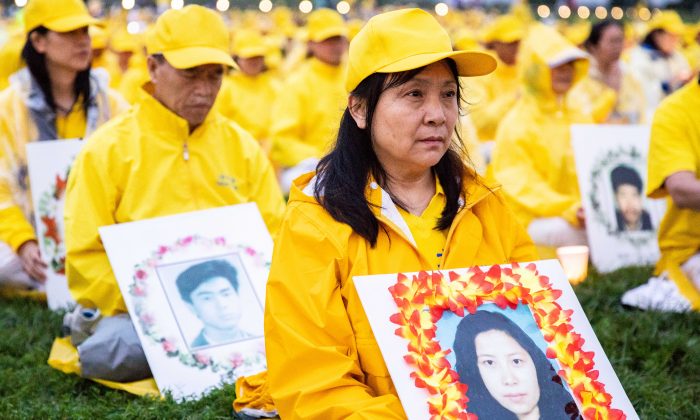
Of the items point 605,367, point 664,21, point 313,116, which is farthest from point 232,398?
point 664,21

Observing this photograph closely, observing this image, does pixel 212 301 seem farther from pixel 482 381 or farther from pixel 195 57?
pixel 482 381

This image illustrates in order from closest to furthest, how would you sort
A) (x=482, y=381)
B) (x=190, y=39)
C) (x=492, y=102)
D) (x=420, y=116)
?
(x=482, y=381), (x=420, y=116), (x=190, y=39), (x=492, y=102)

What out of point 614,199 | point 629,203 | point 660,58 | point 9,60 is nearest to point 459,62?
point 614,199

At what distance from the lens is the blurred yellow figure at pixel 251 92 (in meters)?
12.2

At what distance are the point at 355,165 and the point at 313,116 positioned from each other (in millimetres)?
6837

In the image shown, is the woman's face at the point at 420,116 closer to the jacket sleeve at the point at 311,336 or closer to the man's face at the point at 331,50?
the jacket sleeve at the point at 311,336

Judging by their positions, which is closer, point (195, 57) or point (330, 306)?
point (330, 306)

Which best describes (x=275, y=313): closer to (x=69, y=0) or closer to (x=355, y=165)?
(x=355, y=165)

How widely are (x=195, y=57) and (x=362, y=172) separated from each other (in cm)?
199

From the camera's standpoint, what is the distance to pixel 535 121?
300 inches

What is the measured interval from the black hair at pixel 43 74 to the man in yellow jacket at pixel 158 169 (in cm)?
138

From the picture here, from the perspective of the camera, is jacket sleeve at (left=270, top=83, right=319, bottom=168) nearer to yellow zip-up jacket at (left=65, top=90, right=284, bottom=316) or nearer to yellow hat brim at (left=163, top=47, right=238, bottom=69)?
yellow zip-up jacket at (left=65, top=90, right=284, bottom=316)

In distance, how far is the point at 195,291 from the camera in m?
4.81

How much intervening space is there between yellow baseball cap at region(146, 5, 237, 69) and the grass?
159cm
